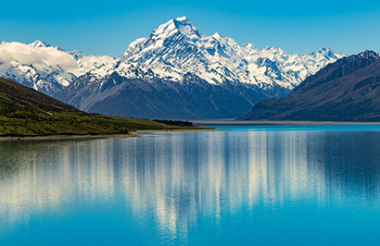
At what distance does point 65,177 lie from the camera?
85.7m

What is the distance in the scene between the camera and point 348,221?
5325 centimetres

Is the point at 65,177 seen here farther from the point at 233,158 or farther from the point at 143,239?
the point at 233,158

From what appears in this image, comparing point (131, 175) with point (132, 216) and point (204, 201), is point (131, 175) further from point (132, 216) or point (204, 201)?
point (132, 216)

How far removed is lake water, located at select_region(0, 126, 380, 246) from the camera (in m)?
47.6

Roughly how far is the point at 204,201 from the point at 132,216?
12109 millimetres

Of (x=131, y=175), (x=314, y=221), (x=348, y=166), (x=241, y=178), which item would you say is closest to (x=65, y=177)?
(x=131, y=175)

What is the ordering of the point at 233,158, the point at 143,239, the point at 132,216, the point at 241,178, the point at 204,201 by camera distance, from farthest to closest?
the point at 233,158
the point at 241,178
the point at 204,201
the point at 132,216
the point at 143,239

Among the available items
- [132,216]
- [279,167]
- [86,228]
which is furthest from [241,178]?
[86,228]

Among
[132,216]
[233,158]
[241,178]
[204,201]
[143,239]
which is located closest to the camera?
[143,239]

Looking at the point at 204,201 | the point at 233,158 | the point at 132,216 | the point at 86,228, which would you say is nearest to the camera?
the point at 86,228

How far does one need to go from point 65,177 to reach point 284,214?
4493 cm

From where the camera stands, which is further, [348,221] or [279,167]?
[279,167]

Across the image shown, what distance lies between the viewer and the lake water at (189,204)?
156 ft

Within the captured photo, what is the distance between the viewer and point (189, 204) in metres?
61.7
